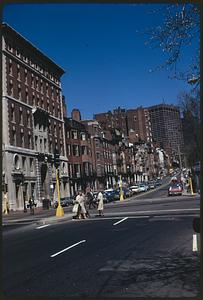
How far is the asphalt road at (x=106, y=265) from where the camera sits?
7.10m

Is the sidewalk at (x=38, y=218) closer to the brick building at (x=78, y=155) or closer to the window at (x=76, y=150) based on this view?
the brick building at (x=78, y=155)

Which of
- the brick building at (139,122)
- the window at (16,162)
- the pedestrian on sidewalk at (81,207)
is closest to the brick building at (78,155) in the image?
the window at (16,162)

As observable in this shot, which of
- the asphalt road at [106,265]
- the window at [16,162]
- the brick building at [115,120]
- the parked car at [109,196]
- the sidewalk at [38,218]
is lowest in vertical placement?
the asphalt road at [106,265]

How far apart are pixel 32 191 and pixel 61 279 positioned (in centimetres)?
5094

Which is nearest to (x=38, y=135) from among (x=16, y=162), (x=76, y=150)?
(x=16, y=162)

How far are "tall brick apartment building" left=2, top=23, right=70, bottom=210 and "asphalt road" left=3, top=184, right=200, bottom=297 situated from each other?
3510 cm

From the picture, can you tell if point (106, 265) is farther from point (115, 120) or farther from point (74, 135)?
point (115, 120)

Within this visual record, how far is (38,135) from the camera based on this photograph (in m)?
63.1

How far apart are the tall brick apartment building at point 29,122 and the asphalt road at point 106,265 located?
35105 millimetres

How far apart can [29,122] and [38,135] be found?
3.08 metres

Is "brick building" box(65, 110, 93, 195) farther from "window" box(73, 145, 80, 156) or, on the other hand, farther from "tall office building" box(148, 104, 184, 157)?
"tall office building" box(148, 104, 184, 157)

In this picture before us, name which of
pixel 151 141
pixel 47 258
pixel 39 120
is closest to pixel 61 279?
pixel 47 258

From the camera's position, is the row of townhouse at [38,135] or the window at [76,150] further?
the window at [76,150]

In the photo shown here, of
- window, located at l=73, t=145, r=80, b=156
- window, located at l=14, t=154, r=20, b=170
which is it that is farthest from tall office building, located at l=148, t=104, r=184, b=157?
window, located at l=14, t=154, r=20, b=170
